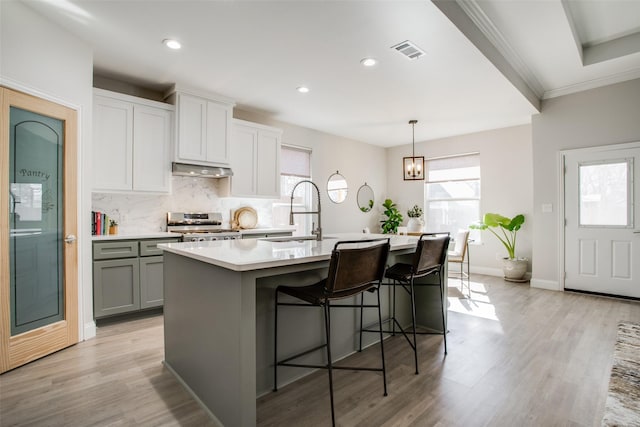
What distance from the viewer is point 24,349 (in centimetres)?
235

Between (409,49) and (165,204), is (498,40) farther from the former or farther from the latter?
(165,204)

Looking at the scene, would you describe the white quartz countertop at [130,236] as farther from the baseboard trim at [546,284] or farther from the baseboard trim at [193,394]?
the baseboard trim at [546,284]

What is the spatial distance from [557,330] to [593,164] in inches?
103

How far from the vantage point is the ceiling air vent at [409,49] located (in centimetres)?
279

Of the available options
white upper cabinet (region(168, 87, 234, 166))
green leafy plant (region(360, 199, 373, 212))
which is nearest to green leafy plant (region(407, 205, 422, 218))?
green leafy plant (region(360, 199, 373, 212))

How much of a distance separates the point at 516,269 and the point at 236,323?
5.09 m

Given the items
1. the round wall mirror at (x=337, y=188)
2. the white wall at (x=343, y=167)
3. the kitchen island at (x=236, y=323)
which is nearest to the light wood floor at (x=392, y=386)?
the kitchen island at (x=236, y=323)

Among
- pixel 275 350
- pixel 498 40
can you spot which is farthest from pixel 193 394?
pixel 498 40

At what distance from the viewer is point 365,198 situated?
6758mm

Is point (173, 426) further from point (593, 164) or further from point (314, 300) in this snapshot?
point (593, 164)

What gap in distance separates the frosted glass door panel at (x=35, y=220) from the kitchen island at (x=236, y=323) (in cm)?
109

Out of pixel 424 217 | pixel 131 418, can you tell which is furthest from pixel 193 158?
pixel 424 217

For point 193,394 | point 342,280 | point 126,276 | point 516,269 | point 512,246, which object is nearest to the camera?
point 342,280

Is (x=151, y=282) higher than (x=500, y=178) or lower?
lower
